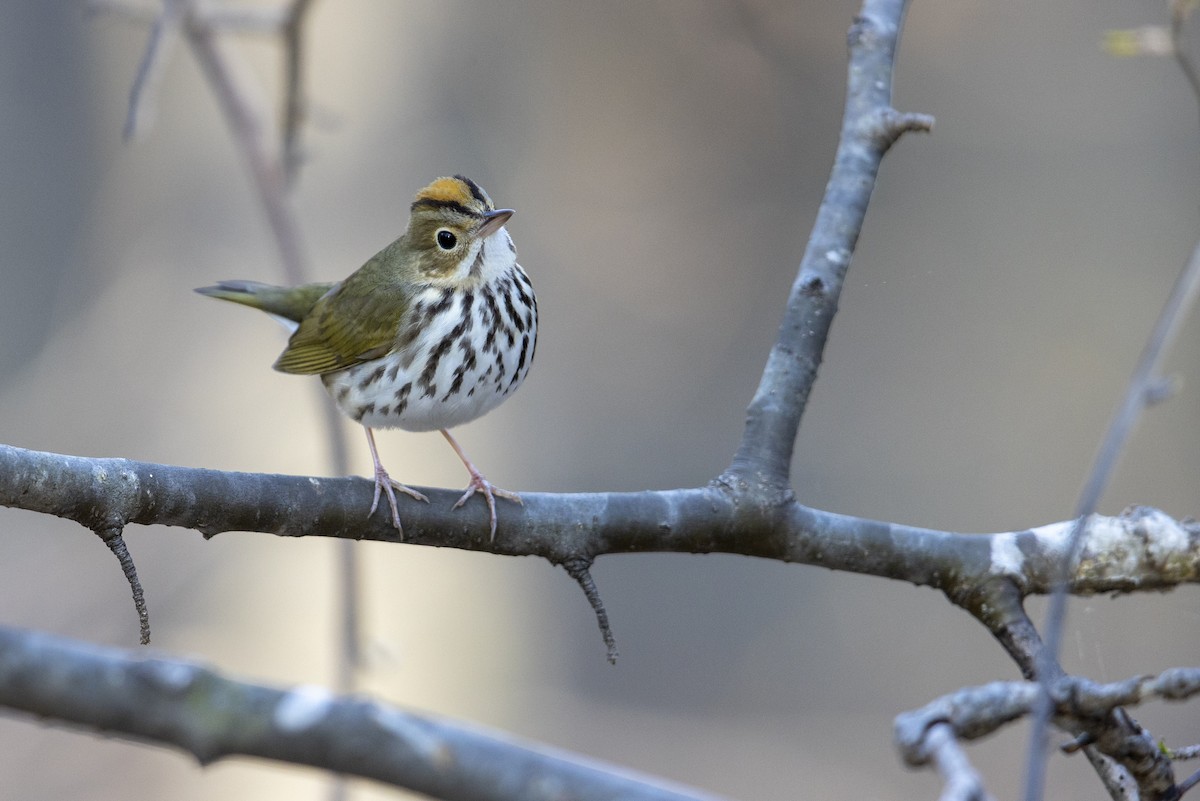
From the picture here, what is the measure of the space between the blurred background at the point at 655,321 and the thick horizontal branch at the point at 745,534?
138 inches

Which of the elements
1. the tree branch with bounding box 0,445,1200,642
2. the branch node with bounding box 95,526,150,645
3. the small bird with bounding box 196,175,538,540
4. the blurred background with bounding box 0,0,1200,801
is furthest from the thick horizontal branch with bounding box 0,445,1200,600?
the blurred background with bounding box 0,0,1200,801

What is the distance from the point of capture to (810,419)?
6.68 m

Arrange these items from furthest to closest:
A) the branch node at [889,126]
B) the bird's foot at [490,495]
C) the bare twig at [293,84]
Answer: the bare twig at [293,84]
the branch node at [889,126]
the bird's foot at [490,495]

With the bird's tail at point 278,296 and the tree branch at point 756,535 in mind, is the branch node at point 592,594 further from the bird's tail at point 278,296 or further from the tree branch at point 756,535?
the bird's tail at point 278,296

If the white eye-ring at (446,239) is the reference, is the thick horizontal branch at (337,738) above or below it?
below

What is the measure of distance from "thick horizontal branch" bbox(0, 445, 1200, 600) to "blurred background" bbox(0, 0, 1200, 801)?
138 inches

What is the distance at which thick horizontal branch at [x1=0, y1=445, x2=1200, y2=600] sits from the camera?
228cm

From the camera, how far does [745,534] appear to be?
2396 millimetres

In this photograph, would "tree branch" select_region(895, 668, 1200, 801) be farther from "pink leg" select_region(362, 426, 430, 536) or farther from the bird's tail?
the bird's tail

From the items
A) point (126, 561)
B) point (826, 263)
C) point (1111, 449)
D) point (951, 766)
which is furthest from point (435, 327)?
point (1111, 449)

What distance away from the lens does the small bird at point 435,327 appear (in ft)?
10.2

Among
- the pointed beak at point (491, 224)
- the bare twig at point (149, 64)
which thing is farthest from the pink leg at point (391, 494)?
the bare twig at point (149, 64)

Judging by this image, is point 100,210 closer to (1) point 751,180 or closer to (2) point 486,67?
(2) point 486,67

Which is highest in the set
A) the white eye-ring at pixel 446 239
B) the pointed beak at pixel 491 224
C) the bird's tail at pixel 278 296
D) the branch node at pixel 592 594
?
the pointed beak at pixel 491 224
